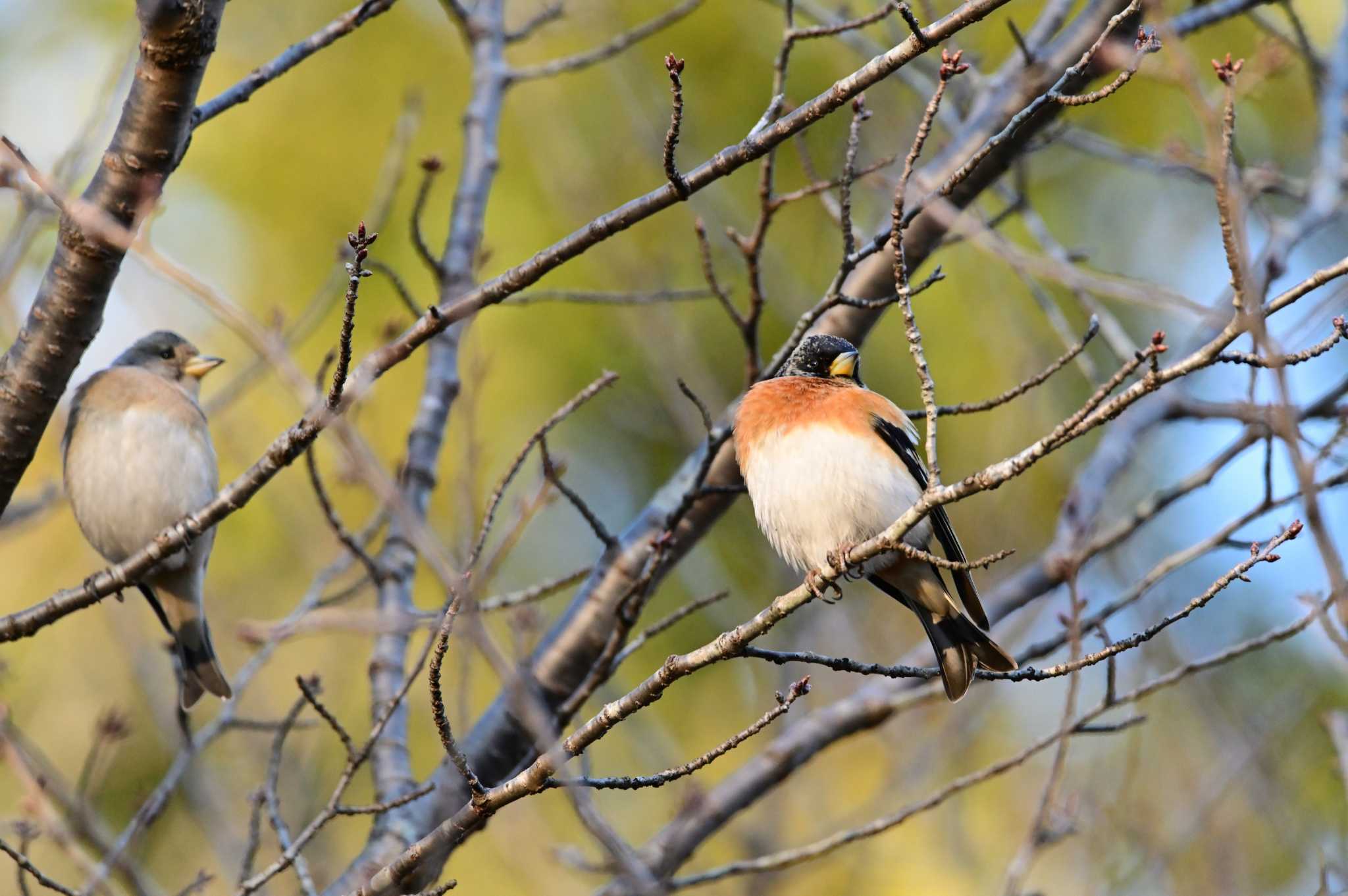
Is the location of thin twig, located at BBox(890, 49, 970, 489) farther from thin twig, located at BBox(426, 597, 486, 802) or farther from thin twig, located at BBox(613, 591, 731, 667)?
thin twig, located at BBox(613, 591, 731, 667)

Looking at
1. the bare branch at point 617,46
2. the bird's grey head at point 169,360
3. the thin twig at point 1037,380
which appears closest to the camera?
the thin twig at point 1037,380

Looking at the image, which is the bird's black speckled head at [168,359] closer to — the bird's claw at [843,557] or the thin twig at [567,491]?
the thin twig at [567,491]

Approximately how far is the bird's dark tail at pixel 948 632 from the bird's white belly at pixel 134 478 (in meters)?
3.28

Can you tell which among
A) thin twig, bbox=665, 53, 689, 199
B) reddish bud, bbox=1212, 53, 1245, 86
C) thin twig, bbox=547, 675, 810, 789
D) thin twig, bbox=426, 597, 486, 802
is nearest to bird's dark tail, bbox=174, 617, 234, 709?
thin twig, bbox=547, 675, 810, 789

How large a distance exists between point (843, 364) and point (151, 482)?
3244 mm

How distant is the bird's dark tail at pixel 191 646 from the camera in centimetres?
593

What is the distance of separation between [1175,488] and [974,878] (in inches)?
94.9

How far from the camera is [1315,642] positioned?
10281mm

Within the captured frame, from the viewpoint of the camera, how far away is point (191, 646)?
19.9 ft

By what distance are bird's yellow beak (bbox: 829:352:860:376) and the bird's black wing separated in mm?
474

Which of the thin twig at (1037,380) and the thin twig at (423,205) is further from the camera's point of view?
the thin twig at (423,205)

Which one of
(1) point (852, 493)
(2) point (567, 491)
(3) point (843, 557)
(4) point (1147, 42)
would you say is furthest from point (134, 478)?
(4) point (1147, 42)

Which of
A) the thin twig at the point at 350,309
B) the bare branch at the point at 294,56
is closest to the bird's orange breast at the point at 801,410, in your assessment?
the bare branch at the point at 294,56

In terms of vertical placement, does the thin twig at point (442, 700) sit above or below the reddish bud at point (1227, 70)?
below
